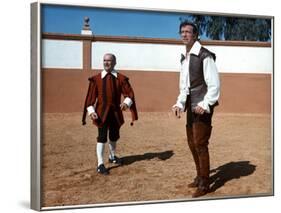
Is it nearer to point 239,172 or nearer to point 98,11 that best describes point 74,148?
point 98,11

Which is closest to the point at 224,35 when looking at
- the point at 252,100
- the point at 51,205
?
the point at 252,100

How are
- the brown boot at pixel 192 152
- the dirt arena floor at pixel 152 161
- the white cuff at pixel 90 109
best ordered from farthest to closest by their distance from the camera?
the brown boot at pixel 192 152 < the white cuff at pixel 90 109 < the dirt arena floor at pixel 152 161

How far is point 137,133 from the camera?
8.70 metres

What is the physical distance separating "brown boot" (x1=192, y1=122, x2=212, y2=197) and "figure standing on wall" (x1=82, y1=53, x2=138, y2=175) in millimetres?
935

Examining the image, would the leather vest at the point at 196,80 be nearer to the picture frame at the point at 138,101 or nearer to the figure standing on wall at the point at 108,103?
the picture frame at the point at 138,101

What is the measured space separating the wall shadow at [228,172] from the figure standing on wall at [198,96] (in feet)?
0.41

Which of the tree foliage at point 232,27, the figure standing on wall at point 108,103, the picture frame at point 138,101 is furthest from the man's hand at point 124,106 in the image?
the tree foliage at point 232,27

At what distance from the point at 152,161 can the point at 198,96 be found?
93 cm

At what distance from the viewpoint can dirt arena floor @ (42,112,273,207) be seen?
8.34 metres

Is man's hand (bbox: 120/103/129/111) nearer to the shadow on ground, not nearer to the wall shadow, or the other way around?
the shadow on ground

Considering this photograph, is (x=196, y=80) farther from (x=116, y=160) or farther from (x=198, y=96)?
(x=116, y=160)

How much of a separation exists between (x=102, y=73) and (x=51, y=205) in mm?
1552

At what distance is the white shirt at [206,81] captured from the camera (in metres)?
8.90

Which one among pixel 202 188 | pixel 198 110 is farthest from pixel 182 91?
pixel 202 188
